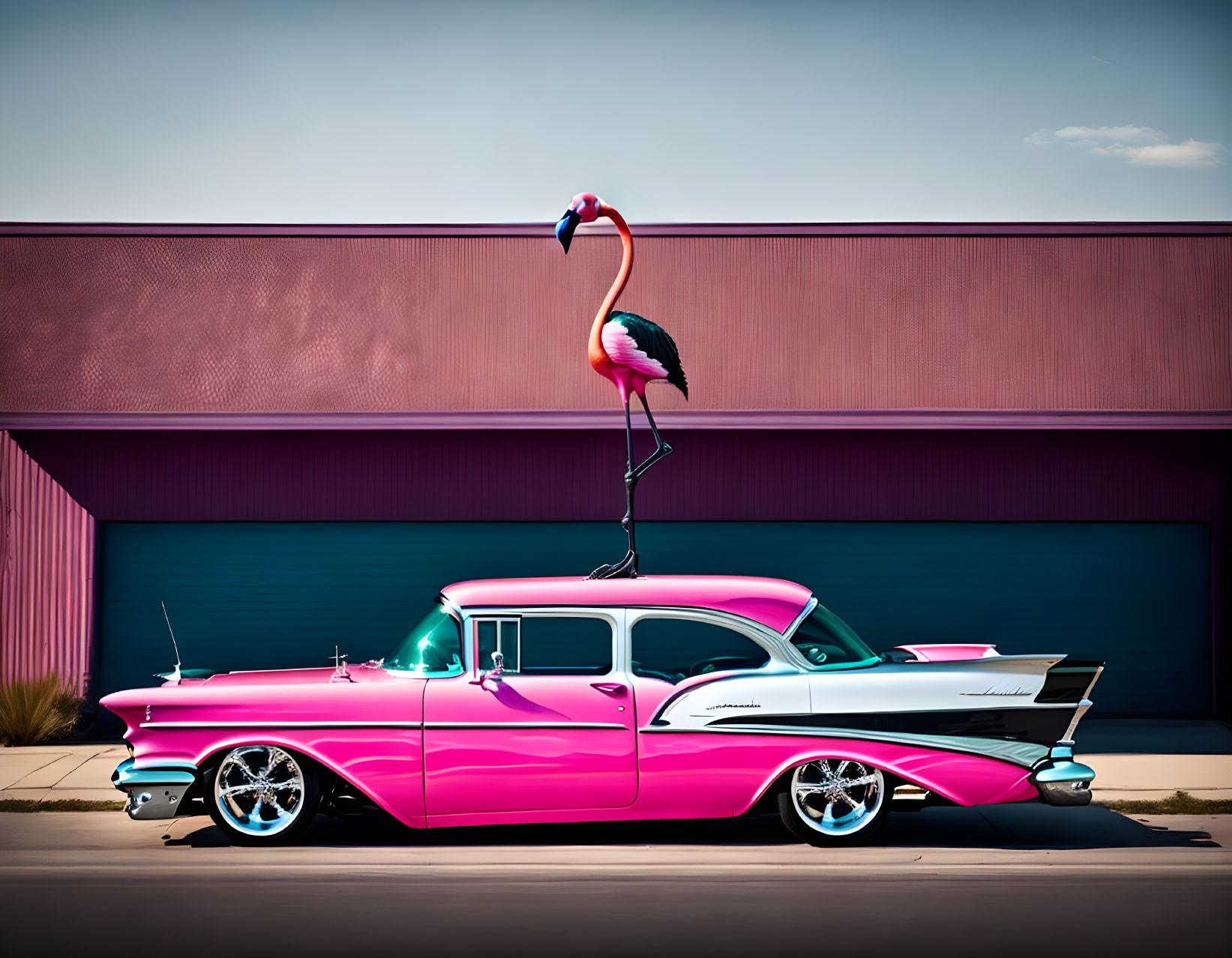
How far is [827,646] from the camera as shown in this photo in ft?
26.5

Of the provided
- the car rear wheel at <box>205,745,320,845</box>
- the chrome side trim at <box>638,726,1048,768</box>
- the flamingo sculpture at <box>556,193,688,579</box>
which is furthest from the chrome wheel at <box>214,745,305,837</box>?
the flamingo sculpture at <box>556,193,688,579</box>

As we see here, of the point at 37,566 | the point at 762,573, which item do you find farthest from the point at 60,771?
the point at 762,573

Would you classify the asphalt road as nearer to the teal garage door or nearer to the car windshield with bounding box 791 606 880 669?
the car windshield with bounding box 791 606 880 669

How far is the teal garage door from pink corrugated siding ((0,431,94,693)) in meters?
0.37

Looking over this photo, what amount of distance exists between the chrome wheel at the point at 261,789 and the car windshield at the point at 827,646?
3.16m

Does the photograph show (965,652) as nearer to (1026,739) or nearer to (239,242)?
(1026,739)

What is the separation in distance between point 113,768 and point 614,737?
5564 millimetres

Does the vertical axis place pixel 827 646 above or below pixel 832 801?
above

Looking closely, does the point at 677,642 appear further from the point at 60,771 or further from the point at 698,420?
the point at 60,771

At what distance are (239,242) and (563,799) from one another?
340 inches

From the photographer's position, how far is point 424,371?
13859 millimetres

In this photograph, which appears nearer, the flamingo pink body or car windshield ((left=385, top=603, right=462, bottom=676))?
car windshield ((left=385, top=603, right=462, bottom=676))

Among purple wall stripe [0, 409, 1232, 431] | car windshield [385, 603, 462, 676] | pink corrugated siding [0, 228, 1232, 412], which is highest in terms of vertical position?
pink corrugated siding [0, 228, 1232, 412]

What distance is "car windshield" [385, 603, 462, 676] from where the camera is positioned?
7.99 m
